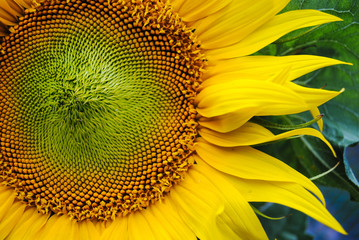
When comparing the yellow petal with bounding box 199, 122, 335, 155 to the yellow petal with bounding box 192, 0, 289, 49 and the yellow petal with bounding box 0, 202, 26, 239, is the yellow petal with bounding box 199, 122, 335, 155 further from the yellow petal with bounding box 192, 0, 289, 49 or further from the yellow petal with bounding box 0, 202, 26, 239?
the yellow petal with bounding box 0, 202, 26, 239

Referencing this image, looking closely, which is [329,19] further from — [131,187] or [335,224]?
[131,187]

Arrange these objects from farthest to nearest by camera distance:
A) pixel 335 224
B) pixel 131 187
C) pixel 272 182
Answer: pixel 131 187, pixel 272 182, pixel 335 224

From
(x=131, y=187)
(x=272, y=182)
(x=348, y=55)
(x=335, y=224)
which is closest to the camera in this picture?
(x=335, y=224)

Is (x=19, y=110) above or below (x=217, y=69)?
below

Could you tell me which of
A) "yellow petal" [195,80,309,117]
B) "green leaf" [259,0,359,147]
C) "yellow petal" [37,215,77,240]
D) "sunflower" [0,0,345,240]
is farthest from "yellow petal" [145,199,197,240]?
"green leaf" [259,0,359,147]

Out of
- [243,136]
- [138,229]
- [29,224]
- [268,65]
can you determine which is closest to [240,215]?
[243,136]

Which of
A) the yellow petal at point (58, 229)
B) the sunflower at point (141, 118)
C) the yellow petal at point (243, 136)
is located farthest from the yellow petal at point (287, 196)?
the yellow petal at point (58, 229)

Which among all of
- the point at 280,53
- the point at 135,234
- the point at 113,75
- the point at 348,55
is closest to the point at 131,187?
the point at 135,234
